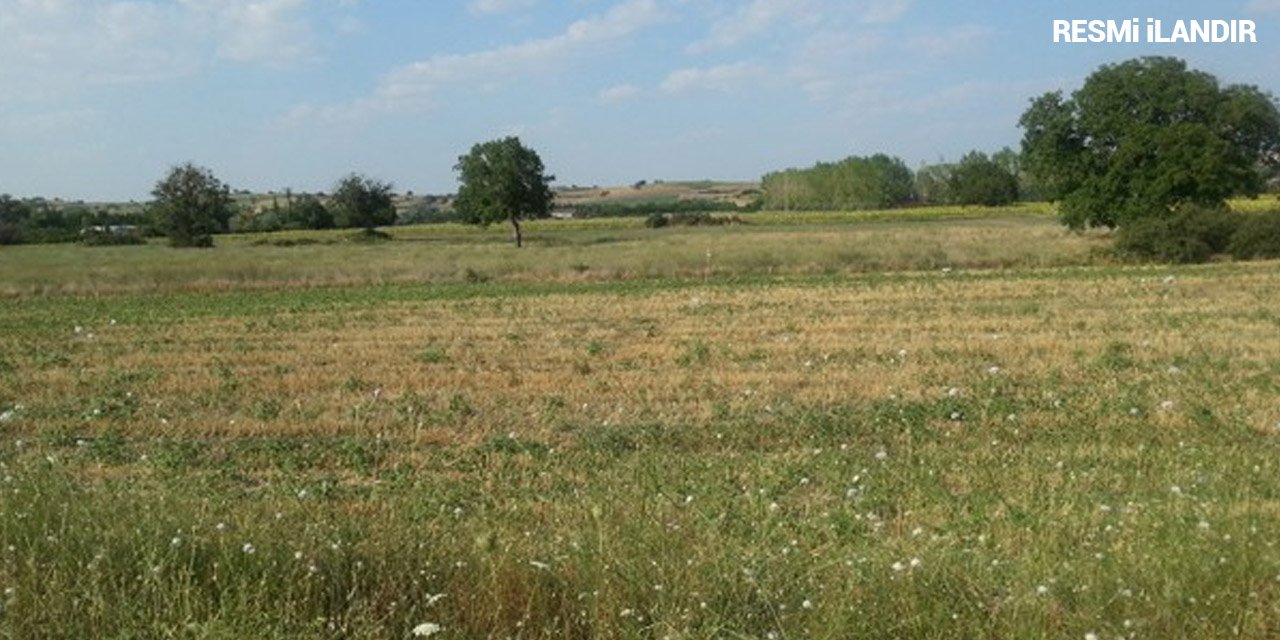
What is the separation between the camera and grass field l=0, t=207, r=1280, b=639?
16.2 ft

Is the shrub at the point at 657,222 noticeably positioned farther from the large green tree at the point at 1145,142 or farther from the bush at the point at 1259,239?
the bush at the point at 1259,239

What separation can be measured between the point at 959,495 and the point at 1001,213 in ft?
311

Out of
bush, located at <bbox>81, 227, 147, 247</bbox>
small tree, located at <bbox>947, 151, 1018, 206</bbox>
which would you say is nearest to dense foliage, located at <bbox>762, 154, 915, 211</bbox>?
small tree, located at <bbox>947, 151, 1018, 206</bbox>

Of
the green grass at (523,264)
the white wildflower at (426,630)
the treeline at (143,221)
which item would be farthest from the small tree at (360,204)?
the white wildflower at (426,630)

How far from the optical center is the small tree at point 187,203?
8119cm

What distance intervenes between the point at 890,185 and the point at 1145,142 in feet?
325

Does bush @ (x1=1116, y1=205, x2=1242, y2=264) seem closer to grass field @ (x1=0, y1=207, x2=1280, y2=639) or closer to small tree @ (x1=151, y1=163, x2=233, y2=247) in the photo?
grass field @ (x1=0, y1=207, x2=1280, y2=639)

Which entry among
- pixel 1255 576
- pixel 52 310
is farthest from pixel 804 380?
pixel 52 310

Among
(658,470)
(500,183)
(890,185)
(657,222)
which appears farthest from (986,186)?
(658,470)

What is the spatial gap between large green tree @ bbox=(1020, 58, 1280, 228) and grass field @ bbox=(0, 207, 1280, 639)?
22.3 m

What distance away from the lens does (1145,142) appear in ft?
159

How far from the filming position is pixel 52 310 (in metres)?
32.3

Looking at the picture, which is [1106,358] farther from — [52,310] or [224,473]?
[52,310]

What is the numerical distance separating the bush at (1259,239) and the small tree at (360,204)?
66752 mm
